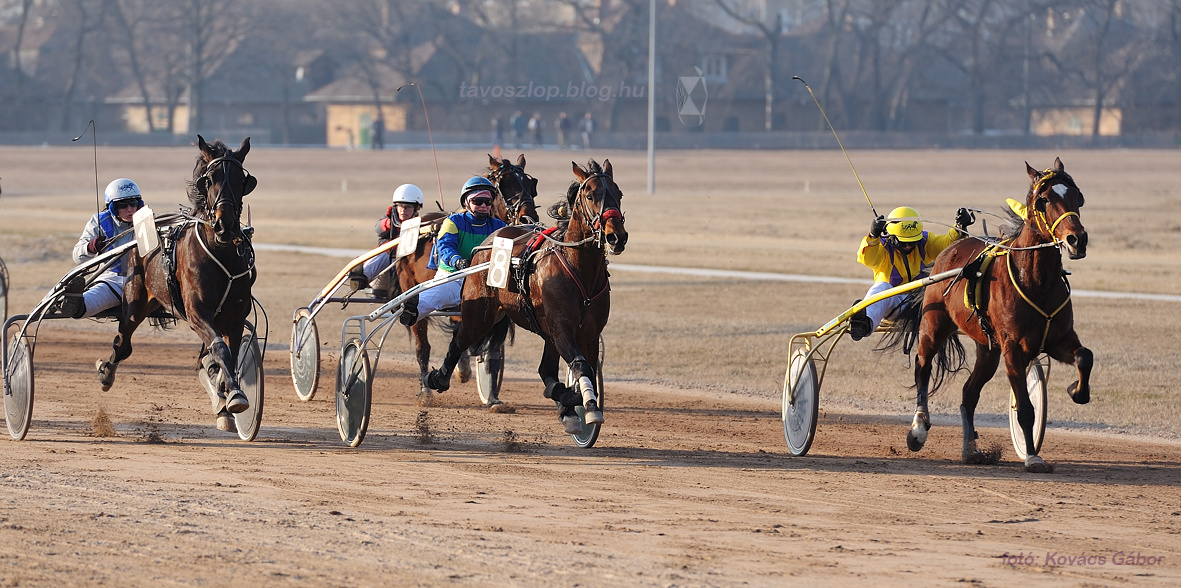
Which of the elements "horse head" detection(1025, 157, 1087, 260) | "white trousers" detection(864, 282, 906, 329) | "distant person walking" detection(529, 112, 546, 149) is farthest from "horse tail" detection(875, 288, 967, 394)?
"distant person walking" detection(529, 112, 546, 149)

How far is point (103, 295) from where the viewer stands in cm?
951

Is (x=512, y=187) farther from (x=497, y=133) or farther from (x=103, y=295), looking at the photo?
(x=497, y=133)

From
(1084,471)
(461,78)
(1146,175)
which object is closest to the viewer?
(1084,471)

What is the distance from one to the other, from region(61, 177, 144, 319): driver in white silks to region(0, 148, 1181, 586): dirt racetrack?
81 cm

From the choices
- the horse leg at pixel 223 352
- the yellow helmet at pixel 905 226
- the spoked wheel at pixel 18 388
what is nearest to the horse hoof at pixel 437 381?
the horse leg at pixel 223 352

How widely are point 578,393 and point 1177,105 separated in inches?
2356

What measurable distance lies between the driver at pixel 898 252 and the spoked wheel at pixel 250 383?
3788 millimetres

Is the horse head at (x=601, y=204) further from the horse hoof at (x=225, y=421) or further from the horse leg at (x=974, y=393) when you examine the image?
the horse hoof at (x=225, y=421)

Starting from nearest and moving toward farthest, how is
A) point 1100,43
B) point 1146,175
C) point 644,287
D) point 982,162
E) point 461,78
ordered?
point 644,287 → point 1146,175 → point 982,162 → point 461,78 → point 1100,43

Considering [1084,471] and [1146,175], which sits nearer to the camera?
[1084,471]

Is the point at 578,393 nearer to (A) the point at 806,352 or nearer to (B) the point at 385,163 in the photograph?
(A) the point at 806,352

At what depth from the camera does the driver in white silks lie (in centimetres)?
943

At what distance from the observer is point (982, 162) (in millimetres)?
46750

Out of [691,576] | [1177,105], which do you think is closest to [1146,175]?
[1177,105]
